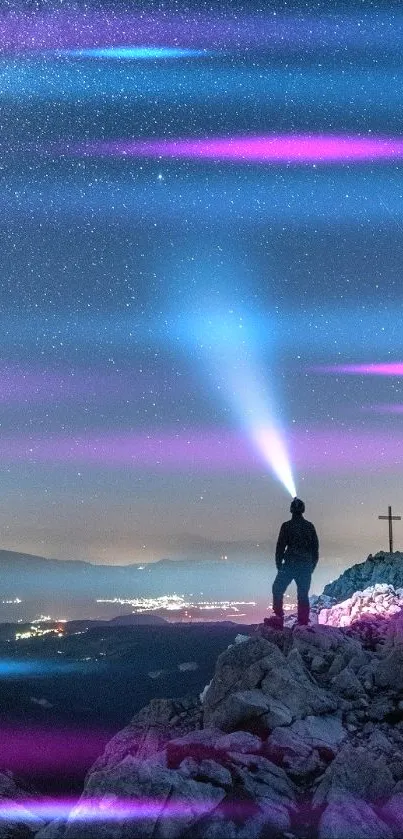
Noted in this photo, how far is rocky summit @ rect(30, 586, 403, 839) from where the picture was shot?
9.90 m

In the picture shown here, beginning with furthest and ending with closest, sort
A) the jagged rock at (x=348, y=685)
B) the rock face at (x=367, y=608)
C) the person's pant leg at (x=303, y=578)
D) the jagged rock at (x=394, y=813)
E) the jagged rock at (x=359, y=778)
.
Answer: the rock face at (x=367, y=608)
the person's pant leg at (x=303, y=578)
the jagged rock at (x=348, y=685)
the jagged rock at (x=359, y=778)
the jagged rock at (x=394, y=813)

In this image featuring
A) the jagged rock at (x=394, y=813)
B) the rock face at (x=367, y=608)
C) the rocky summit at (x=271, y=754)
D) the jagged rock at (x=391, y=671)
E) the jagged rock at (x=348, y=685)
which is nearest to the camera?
the rocky summit at (x=271, y=754)

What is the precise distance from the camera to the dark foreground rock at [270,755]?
32.5 ft

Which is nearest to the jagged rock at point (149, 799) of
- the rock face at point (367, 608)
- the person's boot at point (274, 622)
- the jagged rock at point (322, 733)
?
the jagged rock at point (322, 733)

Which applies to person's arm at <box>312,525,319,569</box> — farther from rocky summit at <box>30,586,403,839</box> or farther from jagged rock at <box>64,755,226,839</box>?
jagged rock at <box>64,755,226,839</box>

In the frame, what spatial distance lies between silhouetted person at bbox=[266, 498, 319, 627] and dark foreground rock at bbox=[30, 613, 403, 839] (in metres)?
1.62

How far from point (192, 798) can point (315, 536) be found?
967 cm

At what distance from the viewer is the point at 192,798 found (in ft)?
33.2

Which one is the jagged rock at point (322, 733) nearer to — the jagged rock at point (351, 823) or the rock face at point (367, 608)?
the jagged rock at point (351, 823)

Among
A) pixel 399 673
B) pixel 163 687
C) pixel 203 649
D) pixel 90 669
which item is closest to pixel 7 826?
pixel 399 673

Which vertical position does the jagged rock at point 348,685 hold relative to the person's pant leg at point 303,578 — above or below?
below

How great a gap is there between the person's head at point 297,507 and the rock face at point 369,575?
17.7 metres

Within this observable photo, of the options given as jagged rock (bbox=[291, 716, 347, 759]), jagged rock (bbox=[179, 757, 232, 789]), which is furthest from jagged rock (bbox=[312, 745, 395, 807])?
jagged rock (bbox=[179, 757, 232, 789])

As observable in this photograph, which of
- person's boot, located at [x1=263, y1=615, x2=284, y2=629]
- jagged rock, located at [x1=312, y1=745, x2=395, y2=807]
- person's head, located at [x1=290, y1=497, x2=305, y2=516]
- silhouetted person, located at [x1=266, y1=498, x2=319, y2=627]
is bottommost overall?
jagged rock, located at [x1=312, y1=745, x2=395, y2=807]
